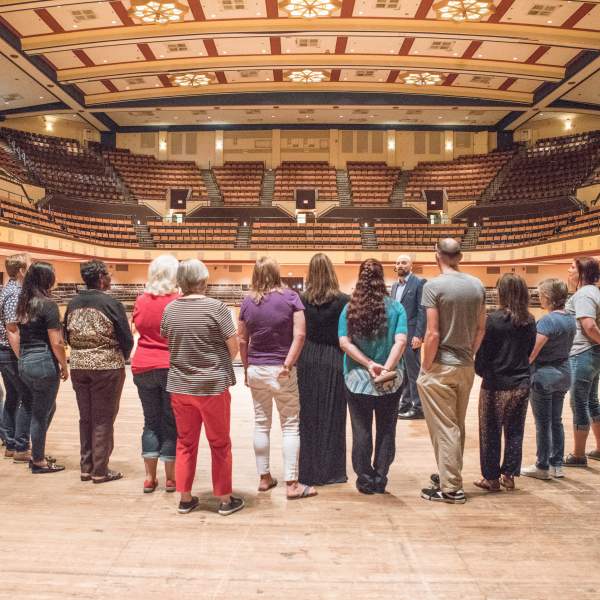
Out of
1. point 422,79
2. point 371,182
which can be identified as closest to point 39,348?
point 422,79

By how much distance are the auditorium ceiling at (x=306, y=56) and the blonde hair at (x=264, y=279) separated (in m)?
12.0

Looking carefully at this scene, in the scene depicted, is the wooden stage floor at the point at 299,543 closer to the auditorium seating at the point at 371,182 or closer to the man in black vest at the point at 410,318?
the man in black vest at the point at 410,318

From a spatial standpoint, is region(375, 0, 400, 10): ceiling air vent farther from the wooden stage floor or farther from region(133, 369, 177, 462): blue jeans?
region(133, 369, 177, 462): blue jeans

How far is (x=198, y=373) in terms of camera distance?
271cm

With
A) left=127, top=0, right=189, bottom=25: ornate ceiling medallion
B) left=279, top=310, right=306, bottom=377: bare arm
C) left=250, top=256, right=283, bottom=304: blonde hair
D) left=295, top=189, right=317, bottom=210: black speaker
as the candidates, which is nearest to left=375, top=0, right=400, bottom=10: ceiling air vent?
left=127, top=0, right=189, bottom=25: ornate ceiling medallion

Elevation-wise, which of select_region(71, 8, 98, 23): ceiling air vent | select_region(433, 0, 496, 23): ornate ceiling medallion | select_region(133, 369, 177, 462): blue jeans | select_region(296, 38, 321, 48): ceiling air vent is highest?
select_region(296, 38, 321, 48): ceiling air vent

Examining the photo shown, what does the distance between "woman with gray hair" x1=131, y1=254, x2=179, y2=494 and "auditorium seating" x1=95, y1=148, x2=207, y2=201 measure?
Answer: 19595 mm

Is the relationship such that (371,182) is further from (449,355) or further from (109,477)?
(109,477)

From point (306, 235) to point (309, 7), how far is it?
8376mm

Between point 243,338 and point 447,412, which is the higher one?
point 243,338

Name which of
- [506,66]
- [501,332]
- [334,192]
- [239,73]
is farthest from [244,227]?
[501,332]

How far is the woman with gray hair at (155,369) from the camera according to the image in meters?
3.03

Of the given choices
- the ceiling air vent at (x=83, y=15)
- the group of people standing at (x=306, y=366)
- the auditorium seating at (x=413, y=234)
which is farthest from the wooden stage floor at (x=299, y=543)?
the auditorium seating at (x=413, y=234)

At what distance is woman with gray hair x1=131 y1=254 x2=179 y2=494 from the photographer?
3.03 metres
